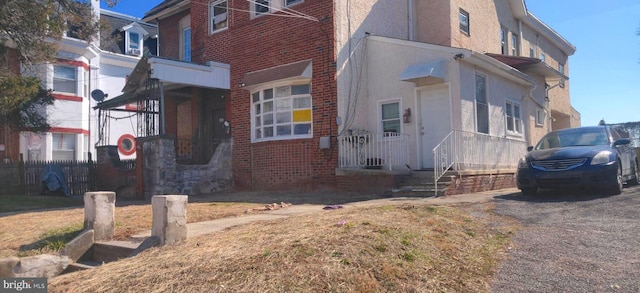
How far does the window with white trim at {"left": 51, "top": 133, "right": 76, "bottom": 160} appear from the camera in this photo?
2277 centimetres

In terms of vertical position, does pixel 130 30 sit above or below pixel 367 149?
above

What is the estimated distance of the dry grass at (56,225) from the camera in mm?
6508

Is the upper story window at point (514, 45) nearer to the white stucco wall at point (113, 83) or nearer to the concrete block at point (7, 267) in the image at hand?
the white stucco wall at point (113, 83)

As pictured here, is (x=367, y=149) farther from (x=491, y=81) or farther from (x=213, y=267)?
(x=213, y=267)

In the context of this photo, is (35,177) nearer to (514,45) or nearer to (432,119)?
(432,119)

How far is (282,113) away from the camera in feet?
44.0

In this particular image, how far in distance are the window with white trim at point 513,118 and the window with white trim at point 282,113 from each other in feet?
20.7

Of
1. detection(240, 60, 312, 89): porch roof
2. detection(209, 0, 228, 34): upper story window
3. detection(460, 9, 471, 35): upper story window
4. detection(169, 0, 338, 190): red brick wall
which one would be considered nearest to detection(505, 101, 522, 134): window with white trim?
detection(460, 9, 471, 35): upper story window

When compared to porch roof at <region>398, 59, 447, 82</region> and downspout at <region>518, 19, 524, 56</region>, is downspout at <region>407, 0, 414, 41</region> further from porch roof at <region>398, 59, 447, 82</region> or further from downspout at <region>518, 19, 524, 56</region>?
downspout at <region>518, 19, 524, 56</region>

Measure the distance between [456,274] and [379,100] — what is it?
29.7 feet

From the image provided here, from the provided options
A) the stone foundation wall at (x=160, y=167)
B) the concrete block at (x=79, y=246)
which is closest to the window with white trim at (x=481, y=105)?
the stone foundation wall at (x=160, y=167)

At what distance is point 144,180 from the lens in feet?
43.5

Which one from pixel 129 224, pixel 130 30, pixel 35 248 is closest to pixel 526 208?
pixel 129 224

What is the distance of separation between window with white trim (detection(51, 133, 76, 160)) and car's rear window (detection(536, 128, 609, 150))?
20.7 m
